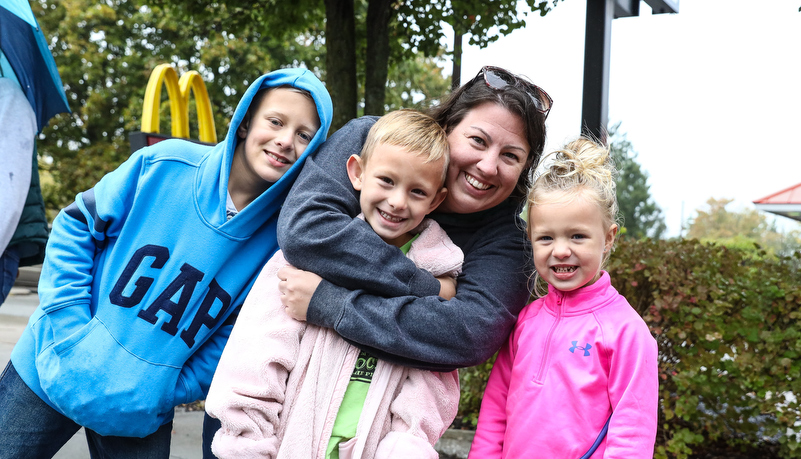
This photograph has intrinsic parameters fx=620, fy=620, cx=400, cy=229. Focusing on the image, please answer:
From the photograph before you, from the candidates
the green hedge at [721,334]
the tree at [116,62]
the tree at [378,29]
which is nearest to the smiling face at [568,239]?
the green hedge at [721,334]

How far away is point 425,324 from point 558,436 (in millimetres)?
487

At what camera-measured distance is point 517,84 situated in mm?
2025

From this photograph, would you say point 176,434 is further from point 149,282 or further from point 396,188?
point 396,188

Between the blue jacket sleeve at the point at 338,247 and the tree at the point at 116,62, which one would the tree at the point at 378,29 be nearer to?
the blue jacket sleeve at the point at 338,247

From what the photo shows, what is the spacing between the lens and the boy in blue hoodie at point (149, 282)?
1.87 metres

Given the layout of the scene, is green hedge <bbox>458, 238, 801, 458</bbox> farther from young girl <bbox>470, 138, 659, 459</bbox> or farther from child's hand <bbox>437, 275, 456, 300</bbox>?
child's hand <bbox>437, 275, 456, 300</bbox>

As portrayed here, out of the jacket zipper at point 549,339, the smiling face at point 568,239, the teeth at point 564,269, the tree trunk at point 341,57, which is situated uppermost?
the tree trunk at point 341,57

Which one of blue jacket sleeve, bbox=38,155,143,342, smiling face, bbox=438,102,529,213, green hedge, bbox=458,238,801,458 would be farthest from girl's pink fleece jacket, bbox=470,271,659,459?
green hedge, bbox=458,238,801,458

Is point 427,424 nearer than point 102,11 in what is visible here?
Yes

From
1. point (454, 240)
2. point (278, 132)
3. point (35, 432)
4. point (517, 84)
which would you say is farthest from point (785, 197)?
point (35, 432)

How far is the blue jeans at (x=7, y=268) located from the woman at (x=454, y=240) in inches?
63.5

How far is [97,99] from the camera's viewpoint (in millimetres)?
18125

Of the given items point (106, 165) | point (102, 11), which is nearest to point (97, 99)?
point (102, 11)

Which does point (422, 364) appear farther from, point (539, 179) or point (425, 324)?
point (539, 179)
